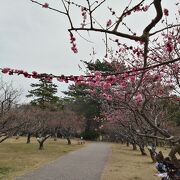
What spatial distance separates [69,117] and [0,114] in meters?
34.1

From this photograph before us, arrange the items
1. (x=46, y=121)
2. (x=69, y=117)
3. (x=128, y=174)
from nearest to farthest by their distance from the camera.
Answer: (x=128, y=174), (x=46, y=121), (x=69, y=117)

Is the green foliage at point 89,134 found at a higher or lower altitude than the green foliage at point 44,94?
lower

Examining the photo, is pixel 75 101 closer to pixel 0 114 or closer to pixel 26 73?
pixel 0 114

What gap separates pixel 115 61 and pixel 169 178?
10.8 metres

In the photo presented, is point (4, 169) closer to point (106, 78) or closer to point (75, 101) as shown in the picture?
point (106, 78)

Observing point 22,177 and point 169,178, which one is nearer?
point 169,178

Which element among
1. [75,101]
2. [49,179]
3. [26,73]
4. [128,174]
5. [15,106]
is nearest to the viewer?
[26,73]

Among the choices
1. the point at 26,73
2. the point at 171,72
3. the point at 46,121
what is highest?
the point at 46,121

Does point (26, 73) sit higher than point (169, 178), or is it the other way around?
point (26, 73)

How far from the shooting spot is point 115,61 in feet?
50.5

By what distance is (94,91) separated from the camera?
14.8 metres

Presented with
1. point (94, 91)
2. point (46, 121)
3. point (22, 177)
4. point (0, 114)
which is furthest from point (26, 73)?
point (46, 121)

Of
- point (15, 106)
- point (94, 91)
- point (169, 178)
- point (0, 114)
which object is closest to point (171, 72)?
point (94, 91)

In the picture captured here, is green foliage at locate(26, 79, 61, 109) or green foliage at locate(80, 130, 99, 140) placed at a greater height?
green foliage at locate(26, 79, 61, 109)
